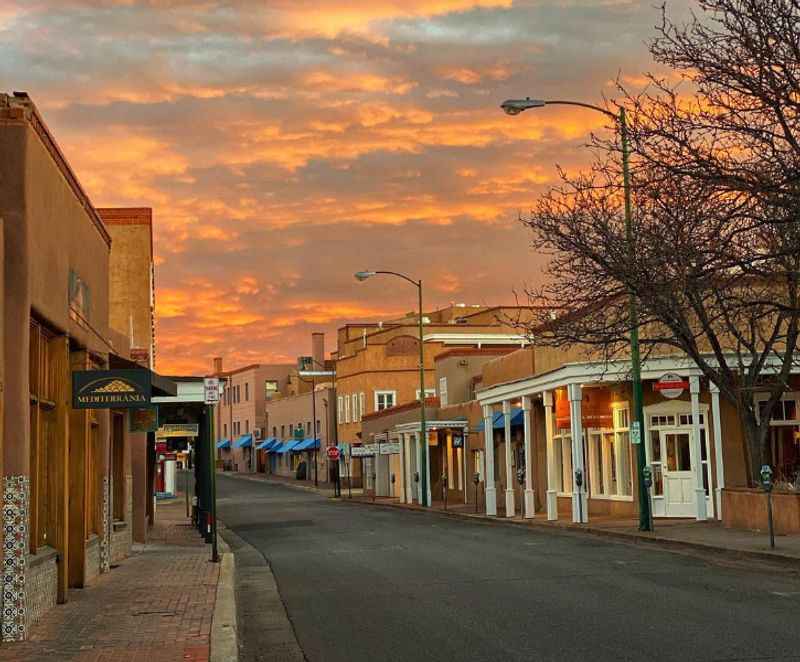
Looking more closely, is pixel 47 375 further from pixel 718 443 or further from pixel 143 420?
pixel 718 443

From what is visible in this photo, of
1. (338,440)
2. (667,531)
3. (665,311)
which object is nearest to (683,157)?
(665,311)

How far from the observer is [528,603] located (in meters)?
14.0

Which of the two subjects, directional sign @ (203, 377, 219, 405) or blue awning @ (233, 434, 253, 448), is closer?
directional sign @ (203, 377, 219, 405)

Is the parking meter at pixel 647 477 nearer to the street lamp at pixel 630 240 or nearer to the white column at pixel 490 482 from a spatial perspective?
the street lamp at pixel 630 240

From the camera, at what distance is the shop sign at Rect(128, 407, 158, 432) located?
934 inches

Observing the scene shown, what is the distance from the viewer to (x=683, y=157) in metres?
18.2

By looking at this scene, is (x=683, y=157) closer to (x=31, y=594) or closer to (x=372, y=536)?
(x=31, y=594)

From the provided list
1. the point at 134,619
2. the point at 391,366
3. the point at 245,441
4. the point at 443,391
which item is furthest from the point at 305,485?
the point at 134,619

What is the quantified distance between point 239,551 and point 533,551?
703 centimetres

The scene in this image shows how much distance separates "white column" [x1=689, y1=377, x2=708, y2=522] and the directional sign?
1341 cm

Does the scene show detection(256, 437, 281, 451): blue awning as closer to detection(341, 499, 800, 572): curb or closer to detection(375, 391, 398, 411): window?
detection(375, 391, 398, 411): window

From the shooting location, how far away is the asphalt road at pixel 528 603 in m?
10.7

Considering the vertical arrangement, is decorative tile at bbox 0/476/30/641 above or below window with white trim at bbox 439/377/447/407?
below

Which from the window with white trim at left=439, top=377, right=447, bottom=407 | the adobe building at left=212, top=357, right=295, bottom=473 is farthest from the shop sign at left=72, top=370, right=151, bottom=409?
the adobe building at left=212, top=357, right=295, bottom=473
